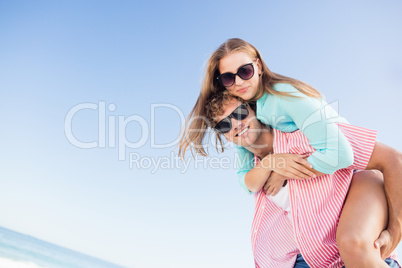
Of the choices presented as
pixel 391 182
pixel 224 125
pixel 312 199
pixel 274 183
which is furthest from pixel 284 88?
pixel 391 182

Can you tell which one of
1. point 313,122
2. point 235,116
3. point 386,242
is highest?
point 313,122

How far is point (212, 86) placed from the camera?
153 inches

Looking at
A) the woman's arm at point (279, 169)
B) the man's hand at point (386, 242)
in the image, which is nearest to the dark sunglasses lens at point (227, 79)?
the woman's arm at point (279, 169)

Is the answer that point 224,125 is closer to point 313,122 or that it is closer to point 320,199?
point 313,122

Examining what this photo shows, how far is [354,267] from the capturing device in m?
2.43

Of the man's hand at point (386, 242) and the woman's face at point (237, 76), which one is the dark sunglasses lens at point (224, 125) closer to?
the woman's face at point (237, 76)

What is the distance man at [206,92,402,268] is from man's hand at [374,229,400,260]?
19 millimetres

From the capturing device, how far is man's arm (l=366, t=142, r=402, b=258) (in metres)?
2.72

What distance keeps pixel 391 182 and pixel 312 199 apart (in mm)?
665

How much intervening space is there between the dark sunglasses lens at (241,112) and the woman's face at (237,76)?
4.3 inches

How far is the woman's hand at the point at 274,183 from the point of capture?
3.22 m

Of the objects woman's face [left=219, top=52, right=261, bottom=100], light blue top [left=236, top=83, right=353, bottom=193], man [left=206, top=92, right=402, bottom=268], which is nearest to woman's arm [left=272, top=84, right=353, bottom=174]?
light blue top [left=236, top=83, right=353, bottom=193]

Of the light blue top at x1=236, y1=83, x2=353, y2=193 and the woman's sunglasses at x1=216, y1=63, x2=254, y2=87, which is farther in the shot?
the woman's sunglasses at x1=216, y1=63, x2=254, y2=87

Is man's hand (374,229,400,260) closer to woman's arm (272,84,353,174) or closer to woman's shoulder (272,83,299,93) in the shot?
woman's arm (272,84,353,174)
